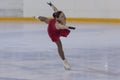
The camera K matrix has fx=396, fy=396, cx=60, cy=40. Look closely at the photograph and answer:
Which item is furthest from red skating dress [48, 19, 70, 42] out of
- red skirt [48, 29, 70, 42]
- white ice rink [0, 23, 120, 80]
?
white ice rink [0, 23, 120, 80]

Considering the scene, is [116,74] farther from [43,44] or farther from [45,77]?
[43,44]

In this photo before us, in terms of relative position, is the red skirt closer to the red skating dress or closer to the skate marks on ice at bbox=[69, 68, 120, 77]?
the red skating dress

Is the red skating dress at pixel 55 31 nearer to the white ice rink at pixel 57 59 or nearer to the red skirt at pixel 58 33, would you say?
the red skirt at pixel 58 33

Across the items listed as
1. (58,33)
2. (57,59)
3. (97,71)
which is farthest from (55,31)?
(57,59)

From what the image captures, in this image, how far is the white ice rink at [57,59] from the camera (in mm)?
5509

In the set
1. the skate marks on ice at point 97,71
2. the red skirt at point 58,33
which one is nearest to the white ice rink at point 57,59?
the skate marks on ice at point 97,71

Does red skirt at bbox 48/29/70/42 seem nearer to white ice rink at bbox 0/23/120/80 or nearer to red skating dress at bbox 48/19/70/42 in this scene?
red skating dress at bbox 48/19/70/42

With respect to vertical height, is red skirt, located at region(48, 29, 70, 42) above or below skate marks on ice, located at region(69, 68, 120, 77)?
above

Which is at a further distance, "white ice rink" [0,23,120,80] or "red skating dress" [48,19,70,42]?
"red skating dress" [48,19,70,42]

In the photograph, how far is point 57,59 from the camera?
7.05m

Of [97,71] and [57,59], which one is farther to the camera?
[57,59]

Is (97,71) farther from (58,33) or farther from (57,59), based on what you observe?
(57,59)

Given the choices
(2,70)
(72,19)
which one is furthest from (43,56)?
(72,19)

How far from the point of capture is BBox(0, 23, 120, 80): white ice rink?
5.51 metres
